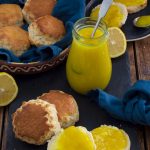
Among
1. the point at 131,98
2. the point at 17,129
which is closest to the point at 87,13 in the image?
the point at 131,98

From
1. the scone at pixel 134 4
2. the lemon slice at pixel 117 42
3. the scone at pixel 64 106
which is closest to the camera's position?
the scone at pixel 64 106

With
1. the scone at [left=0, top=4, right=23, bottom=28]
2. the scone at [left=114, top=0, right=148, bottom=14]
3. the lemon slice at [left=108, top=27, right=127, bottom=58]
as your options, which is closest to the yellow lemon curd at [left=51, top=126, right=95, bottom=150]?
the lemon slice at [left=108, top=27, right=127, bottom=58]

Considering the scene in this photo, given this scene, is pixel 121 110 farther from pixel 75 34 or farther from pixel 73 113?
pixel 75 34

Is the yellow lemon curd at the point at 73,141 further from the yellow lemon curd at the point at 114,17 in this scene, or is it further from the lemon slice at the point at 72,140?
the yellow lemon curd at the point at 114,17

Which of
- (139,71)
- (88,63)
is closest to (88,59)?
(88,63)

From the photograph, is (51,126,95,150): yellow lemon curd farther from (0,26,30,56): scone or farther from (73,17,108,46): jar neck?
(0,26,30,56): scone

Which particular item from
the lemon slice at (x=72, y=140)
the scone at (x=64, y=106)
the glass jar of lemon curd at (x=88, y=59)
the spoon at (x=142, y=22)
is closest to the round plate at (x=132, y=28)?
the spoon at (x=142, y=22)

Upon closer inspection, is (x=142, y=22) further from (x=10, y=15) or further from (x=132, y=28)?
(x=10, y=15)
